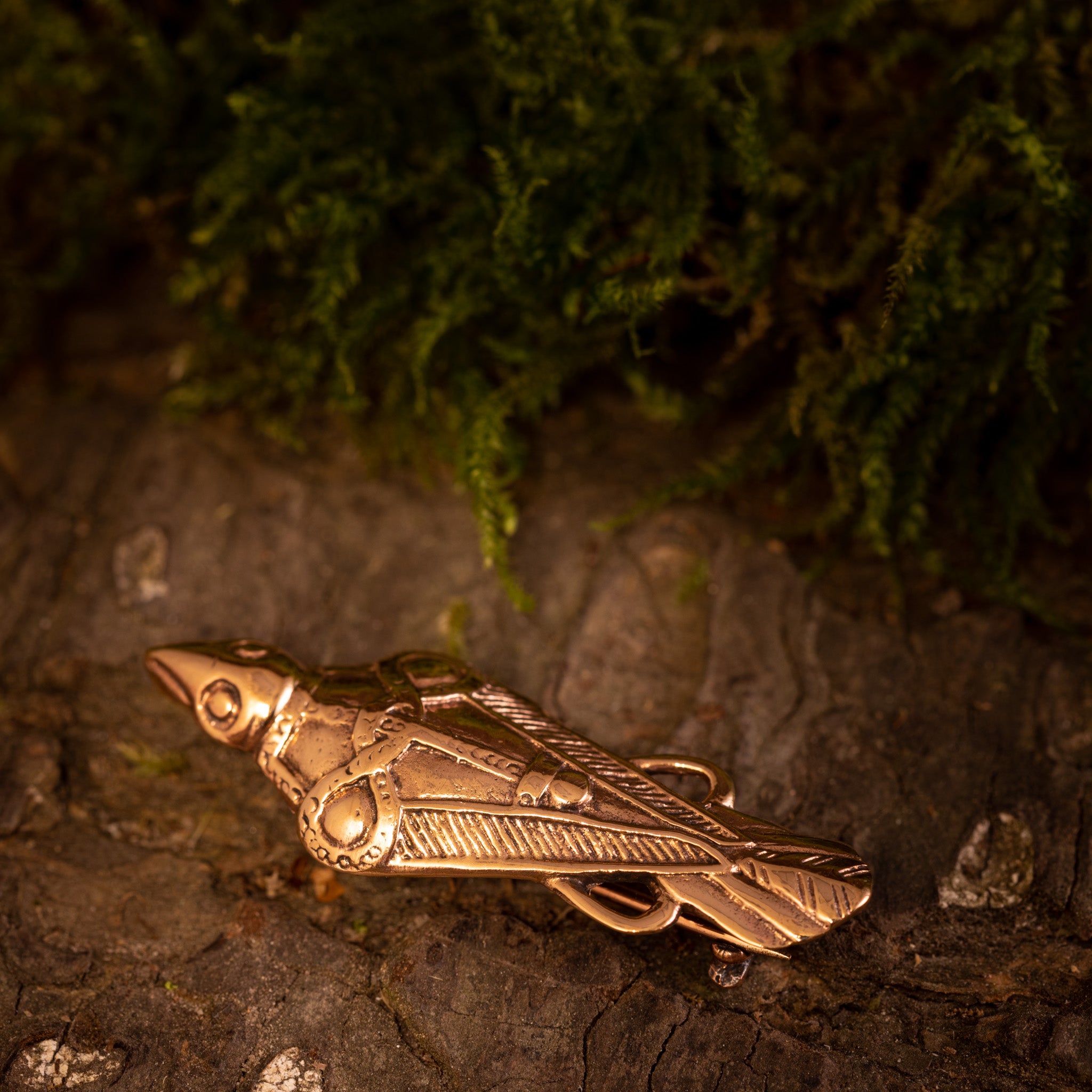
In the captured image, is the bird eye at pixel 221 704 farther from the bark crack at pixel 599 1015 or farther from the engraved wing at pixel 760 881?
the bark crack at pixel 599 1015

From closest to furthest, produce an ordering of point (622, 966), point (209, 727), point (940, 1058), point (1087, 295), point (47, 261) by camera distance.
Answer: point (940, 1058) < point (622, 966) < point (209, 727) < point (1087, 295) < point (47, 261)

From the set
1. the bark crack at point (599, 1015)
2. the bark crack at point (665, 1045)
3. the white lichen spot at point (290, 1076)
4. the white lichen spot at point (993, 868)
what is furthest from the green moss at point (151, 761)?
the white lichen spot at point (993, 868)

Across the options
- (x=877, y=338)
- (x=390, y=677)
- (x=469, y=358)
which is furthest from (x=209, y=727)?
(x=877, y=338)

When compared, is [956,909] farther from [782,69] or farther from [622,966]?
[782,69]

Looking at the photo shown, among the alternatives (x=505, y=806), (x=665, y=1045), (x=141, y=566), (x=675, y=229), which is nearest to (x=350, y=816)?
(x=505, y=806)

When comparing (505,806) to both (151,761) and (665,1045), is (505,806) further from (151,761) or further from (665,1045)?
(151,761)

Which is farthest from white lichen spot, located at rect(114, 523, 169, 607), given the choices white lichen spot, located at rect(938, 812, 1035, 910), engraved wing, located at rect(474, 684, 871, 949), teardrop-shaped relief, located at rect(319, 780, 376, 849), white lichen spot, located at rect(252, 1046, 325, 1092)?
white lichen spot, located at rect(938, 812, 1035, 910)

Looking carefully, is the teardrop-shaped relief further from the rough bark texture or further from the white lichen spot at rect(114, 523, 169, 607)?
the white lichen spot at rect(114, 523, 169, 607)
